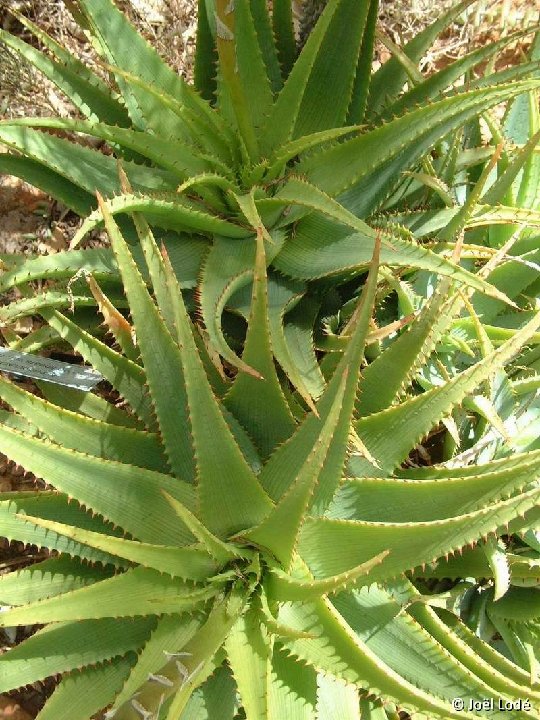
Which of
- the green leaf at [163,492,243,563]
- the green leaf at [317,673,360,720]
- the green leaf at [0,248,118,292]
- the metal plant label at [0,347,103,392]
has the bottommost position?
the green leaf at [317,673,360,720]

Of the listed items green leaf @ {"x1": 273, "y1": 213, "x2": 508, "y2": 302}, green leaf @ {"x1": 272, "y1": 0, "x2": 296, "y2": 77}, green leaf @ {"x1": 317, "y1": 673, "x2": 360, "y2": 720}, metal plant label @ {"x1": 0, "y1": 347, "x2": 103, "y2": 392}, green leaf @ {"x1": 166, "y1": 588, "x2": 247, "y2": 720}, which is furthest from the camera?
green leaf @ {"x1": 272, "y1": 0, "x2": 296, "y2": 77}

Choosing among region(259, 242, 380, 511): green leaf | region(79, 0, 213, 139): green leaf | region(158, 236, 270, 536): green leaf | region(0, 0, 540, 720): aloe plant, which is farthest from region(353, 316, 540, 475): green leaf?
region(79, 0, 213, 139): green leaf

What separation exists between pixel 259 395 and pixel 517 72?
0.72 metres

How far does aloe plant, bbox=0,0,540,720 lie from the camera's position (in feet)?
2.87

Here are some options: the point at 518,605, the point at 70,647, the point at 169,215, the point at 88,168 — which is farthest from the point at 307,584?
the point at 88,168

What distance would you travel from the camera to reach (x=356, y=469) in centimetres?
108

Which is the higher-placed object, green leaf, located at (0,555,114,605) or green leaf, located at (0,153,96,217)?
green leaf, located at (0,153,96,217)

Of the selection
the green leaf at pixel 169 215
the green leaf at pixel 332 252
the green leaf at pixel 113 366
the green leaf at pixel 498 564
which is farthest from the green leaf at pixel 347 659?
the green leaf at pixel 169 215

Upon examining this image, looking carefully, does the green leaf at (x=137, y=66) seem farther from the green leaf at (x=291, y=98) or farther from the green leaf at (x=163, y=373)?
the green leaf at (x=163, y=373)

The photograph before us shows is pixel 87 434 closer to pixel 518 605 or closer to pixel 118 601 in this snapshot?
pixel 118 601

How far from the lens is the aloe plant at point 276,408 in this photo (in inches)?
34.5

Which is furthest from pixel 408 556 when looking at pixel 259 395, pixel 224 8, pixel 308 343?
pixel 224 8

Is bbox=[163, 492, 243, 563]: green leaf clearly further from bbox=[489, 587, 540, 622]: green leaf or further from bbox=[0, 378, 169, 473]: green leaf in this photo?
bbox=[489, 587, 540, 622]: green leaf

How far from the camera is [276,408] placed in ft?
3.45
